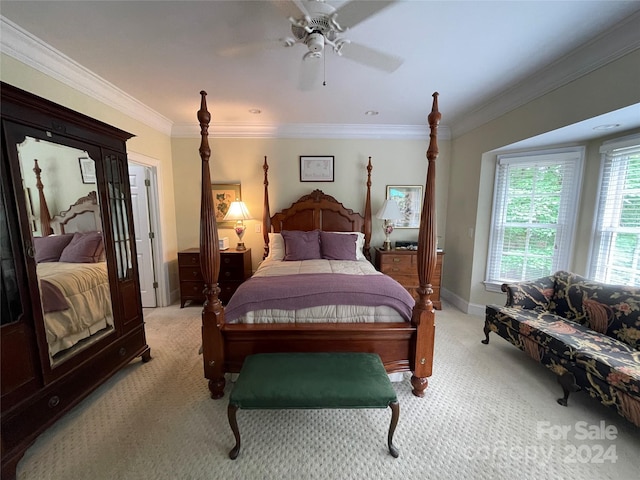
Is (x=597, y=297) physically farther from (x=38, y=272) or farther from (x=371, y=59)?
(x=38, y=272)

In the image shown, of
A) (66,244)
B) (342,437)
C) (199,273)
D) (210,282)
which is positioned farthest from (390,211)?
(66,244)

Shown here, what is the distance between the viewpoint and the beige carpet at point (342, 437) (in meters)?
1.35

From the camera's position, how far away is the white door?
3261mm

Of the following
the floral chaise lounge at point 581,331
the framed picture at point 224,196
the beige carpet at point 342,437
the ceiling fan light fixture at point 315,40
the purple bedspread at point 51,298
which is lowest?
the beige carpet at point 342,437

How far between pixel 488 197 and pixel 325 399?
10.2 feet

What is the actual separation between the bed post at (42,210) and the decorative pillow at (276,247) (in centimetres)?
204

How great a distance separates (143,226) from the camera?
3322 millimetres

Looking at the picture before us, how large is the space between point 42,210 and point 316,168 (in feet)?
9.52

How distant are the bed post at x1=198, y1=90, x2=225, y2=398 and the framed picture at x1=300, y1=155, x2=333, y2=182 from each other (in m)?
2.06

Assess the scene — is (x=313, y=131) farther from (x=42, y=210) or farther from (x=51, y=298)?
(x=51, y=298)

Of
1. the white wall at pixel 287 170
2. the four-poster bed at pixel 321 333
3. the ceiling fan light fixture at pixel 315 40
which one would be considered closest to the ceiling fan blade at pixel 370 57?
the ceiling fan light fixture at pixel 315 40

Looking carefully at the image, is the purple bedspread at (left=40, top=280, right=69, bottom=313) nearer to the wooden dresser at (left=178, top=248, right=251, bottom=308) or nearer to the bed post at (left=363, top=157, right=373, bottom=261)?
the wooden dresser at (left=178, top=248, right=251, bottom=308)

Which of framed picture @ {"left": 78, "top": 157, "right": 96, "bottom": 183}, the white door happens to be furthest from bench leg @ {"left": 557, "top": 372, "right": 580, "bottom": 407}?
the white door

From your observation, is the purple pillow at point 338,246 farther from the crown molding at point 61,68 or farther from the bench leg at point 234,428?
the crown molding at point 61,68
